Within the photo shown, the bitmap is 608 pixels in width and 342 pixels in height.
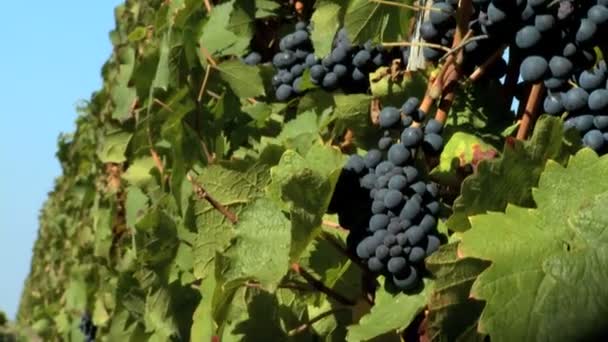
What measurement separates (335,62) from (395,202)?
62cm

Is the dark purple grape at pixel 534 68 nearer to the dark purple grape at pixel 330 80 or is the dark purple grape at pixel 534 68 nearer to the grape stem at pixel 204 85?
the dark purple grape at pixel 330 80

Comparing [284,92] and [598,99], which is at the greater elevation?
[284,92]

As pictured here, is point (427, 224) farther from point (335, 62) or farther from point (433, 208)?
point (335, 62)

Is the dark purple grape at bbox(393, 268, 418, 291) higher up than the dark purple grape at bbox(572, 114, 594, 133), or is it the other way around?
the dark purple grape at bbox(572, 114, 594, 133)

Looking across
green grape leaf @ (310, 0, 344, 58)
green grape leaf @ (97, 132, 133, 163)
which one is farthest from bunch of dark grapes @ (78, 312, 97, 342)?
green grape leaf @ (310, 0, 344, 58)

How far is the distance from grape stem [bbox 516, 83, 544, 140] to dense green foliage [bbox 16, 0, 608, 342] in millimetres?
56

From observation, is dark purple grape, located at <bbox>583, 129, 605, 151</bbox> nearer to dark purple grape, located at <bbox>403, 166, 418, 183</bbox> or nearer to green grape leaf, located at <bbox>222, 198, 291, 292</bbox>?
dark purple grape, located at <bbox>403, 166, 418, 183</bbox>

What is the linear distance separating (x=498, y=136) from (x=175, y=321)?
136 cm

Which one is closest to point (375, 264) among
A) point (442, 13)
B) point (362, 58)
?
point (442, 13)

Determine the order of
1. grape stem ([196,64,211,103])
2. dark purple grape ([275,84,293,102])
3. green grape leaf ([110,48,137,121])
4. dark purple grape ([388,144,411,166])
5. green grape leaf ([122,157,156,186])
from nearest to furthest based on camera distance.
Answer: dark purple grape ([388,144,411,166]) → dark purple grape ([275,84,293,102]) → grape stem ([196,64,211,103]) → green grape leaf ([122,157,156,186]) → green grape leaf ([110,48,137,121])

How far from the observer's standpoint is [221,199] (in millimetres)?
2180

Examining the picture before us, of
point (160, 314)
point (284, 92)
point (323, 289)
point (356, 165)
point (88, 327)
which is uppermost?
point (284, 92)

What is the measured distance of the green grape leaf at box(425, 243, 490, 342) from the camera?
1525 millimetres

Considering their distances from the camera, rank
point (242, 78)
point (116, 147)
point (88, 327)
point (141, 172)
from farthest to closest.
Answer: point (88, 327) < point (116, 147) < point (141, 172) < point (242, 78)
